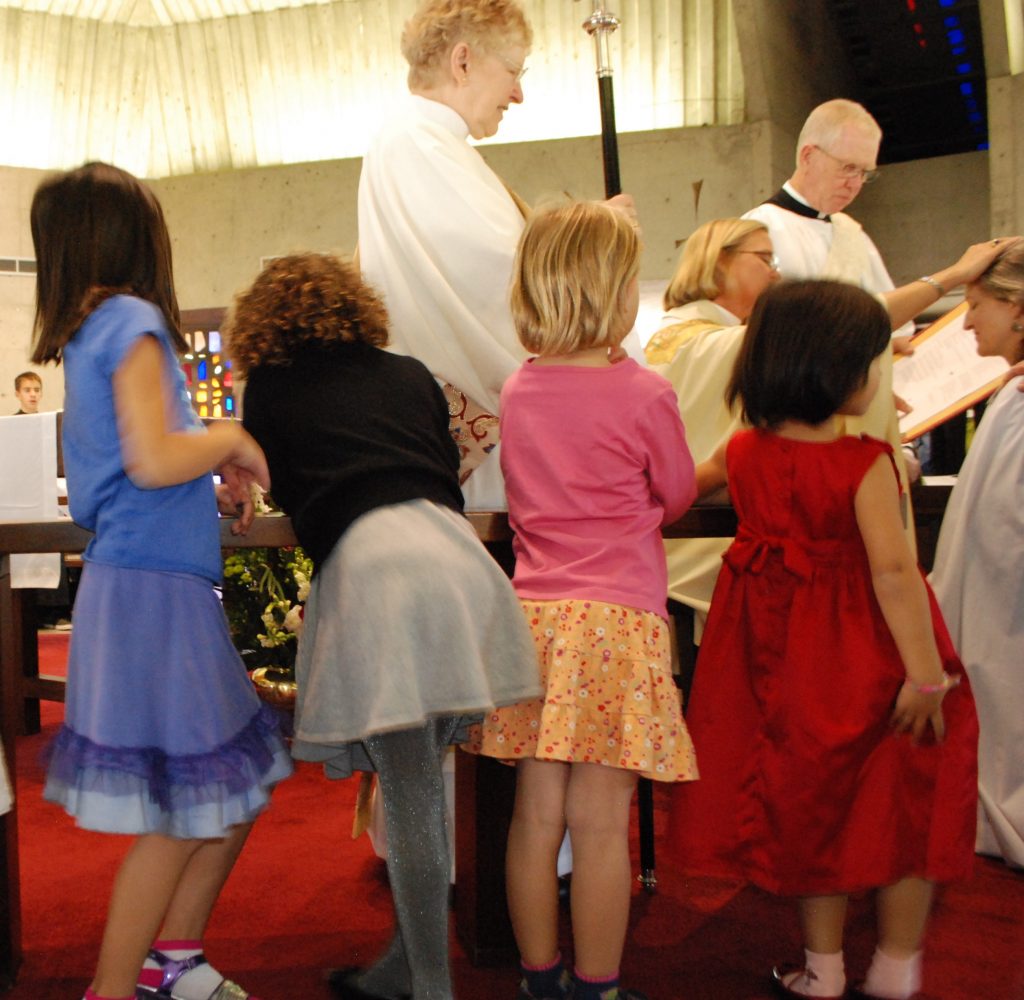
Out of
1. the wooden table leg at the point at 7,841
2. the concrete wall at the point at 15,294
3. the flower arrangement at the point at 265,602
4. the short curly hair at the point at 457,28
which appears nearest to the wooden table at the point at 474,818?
the wooden table leg at the point at 7,841

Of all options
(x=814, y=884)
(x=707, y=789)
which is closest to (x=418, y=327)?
(x=707, y=789)

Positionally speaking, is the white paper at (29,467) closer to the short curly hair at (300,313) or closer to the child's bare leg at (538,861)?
the short curly hair at (300,313)

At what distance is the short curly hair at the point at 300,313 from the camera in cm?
193

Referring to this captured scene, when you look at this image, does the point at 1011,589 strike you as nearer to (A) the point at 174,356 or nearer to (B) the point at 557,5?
(A) the point at 174,356

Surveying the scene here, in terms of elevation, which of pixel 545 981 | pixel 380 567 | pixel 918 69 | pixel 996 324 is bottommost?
pixel 545 981

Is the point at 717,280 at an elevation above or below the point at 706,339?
above

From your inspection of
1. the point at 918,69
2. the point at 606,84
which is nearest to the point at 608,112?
the point at 606,84

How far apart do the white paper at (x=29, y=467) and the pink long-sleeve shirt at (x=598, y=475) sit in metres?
3.15

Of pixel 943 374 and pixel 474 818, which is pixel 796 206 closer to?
pixel 943 374

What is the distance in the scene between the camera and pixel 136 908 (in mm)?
1897

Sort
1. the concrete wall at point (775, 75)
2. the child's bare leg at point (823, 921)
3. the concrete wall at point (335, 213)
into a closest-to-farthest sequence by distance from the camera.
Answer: the child's bare leg at point (823, 921) → the concrete wall at point (775, 75) → the concrete wall at point (335, 213)

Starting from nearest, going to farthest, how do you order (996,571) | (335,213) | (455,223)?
(455,223) < (996,571) < (335,213)

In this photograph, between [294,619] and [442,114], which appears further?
[294,619]

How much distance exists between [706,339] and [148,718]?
179 centimetres
